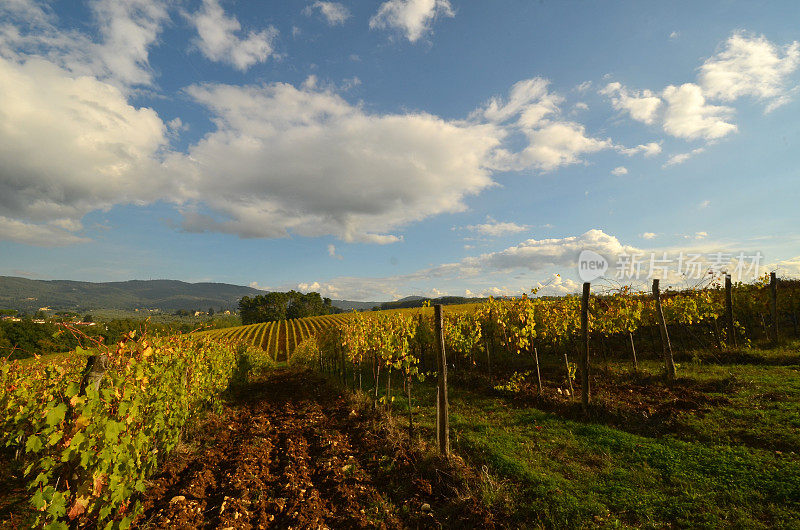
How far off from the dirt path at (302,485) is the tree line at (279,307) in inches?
3430

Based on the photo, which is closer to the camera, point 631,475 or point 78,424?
point 78,424

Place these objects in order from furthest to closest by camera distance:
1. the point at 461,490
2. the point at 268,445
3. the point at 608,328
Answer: the point at 608,328 → the point at 268,445 → the point at 461,490

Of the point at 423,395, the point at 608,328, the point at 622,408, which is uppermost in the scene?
the point at 608,328

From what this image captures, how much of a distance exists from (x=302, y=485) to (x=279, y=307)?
309 ft

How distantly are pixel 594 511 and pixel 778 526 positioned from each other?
225 cm

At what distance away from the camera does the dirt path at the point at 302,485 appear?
198 inches

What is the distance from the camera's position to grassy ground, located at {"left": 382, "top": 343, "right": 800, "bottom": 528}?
5012 millimetres

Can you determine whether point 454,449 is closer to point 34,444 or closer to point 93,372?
point 93,372

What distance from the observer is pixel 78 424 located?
3.69 meters

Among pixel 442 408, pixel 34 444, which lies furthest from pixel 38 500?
→ pixel 442 408

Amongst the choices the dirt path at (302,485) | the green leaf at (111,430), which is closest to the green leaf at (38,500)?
the green leaf at (111,430)

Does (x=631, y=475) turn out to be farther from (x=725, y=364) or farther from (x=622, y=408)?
(x=725, y=364)

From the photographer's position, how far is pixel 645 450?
6.59m

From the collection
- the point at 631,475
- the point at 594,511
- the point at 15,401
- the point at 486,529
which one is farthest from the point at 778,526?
the point at 15,401
